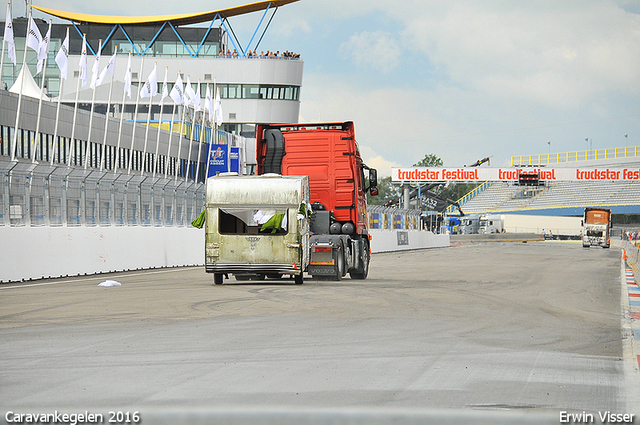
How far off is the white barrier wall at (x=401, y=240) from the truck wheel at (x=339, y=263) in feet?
87.9

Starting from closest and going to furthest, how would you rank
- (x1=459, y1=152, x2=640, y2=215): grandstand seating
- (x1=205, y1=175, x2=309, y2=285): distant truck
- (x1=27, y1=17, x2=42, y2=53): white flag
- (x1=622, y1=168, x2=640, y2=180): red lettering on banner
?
(x1=205, y1=175, x2=309, y2=285): distant truck, (x1=27, y1=17, x2=42, y2=53): white flag, (x1=622, y1=168, x2=640, y2=180): red lettering on banner, (x1=459, y1=152, x2=640, y2=215): grandstand seating

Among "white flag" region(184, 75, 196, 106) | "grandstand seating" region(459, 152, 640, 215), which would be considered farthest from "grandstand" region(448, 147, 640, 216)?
"white flag" region(184, 75, 196, 106)

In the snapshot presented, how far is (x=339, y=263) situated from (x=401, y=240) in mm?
35977

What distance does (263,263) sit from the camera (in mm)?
19406

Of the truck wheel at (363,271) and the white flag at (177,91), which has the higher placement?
the white flag at (177,91)

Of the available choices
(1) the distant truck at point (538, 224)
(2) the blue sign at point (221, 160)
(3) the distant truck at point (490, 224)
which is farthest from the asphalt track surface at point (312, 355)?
(1) the distant truck at point (538, 224)

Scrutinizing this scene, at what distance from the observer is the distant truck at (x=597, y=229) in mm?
71775

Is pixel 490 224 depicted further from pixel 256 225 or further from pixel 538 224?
pixel 256 225

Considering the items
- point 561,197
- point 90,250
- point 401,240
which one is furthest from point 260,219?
point 561,197

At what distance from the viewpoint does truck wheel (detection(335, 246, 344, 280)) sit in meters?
21.5

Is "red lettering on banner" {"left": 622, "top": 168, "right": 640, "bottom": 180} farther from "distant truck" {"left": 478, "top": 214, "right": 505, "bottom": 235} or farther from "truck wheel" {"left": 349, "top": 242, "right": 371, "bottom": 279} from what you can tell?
"truck wheel" {"left": 349, "top": 242, "right": 371, "bottom": 279}

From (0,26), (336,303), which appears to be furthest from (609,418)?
(0,26)

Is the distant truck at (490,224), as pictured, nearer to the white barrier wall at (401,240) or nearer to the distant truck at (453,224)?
the distant truck at (453,224)

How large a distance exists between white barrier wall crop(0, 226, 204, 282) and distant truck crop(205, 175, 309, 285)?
4523mm
